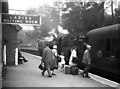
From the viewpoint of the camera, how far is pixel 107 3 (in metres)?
34.3

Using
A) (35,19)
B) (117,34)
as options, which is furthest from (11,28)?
(117,34)

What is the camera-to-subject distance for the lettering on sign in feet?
37.3

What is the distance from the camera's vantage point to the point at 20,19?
38.1 ft

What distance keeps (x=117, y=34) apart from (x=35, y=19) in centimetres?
494

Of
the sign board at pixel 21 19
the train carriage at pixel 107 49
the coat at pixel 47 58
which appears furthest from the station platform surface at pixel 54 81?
the sign board at pixel 21 19

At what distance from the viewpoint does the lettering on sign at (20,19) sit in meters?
11.4

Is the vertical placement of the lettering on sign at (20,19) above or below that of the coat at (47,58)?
above

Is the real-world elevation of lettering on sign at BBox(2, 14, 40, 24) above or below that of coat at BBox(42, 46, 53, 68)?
above

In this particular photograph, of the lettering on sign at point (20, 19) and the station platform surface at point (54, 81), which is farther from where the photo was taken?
the lettering on sign at point (20, 19)

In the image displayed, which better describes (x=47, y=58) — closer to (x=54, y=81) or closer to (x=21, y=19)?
(x=54, y=81)

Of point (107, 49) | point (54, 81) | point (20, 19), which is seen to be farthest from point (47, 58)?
point (107, 49)

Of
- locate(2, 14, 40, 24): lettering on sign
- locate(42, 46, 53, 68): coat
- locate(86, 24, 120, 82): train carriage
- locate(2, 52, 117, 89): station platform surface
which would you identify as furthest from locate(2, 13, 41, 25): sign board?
locate(86, 24, 120, 82): train carriage

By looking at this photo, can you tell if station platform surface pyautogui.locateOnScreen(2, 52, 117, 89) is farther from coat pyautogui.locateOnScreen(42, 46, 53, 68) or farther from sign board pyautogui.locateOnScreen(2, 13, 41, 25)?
sign board pyautogui.locateOnScreen(2, 13, 41, 25)

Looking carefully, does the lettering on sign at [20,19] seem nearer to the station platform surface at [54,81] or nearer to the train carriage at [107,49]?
the station platform surface at [54,81]
